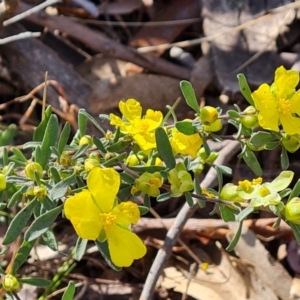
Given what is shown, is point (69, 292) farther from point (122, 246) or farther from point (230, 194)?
point (230, 194)

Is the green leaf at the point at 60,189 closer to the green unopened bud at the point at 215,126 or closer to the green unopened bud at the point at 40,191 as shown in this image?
the green unopened bud at the point at 40,191

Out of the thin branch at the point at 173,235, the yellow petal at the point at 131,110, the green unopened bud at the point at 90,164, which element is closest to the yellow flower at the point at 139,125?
the yellow petal at the point at 131,110

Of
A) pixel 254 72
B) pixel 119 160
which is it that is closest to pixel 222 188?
pixel 119 160

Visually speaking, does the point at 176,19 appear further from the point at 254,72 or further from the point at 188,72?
the point at 254,72

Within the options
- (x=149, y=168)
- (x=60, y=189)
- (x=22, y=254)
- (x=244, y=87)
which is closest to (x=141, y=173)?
(x=149, y=168)

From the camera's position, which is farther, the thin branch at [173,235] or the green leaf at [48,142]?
the thin branch at [173,235]
